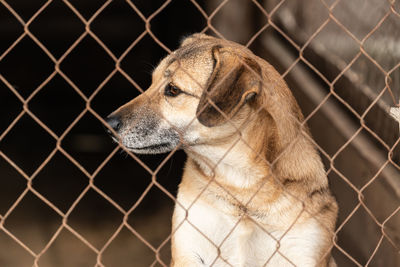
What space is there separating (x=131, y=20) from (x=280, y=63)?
362 cm

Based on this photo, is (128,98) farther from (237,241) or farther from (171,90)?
(237,241)

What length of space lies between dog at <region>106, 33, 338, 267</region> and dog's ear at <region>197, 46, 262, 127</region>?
0.54 feet

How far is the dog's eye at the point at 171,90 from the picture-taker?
2.89 metres

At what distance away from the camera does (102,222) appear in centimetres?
484

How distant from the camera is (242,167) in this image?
3.01m

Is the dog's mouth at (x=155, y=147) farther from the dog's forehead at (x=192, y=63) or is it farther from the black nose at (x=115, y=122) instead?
the dog's forehead at (x=192, y=63)

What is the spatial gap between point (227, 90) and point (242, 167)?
2.13ft

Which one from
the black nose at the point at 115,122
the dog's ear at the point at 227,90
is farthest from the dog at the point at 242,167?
the dog's ear at the point at 227,90

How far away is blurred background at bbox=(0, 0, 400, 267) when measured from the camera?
121 inches

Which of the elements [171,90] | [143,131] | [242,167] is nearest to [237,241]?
[242,167]

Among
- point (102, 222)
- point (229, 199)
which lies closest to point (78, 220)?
point (102, 222)

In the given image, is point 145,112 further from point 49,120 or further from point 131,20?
point 131,20

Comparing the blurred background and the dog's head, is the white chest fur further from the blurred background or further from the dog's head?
the dog's head

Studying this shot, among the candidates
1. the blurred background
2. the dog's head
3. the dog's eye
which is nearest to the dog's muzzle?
the dog's head
